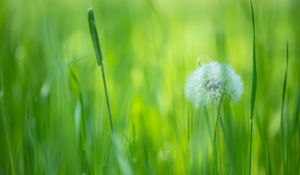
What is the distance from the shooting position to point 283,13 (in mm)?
2877

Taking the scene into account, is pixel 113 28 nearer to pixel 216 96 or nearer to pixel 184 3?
pixel 184 3

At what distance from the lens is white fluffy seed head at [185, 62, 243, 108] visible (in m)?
1.13

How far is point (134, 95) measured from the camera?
66.3 inches

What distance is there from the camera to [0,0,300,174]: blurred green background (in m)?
1.14

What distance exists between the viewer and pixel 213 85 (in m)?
1.16

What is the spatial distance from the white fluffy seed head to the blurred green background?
0.10ft

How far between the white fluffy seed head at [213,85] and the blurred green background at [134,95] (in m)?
0.03

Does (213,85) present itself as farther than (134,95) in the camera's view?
No

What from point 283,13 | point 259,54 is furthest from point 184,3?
point 259,54

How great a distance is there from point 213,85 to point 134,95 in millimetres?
560

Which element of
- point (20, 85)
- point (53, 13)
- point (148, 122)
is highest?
point (53, 13)

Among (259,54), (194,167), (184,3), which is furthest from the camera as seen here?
(184,3)

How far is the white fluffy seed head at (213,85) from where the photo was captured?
1.13 metres

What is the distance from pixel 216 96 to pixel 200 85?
53 millimetres
